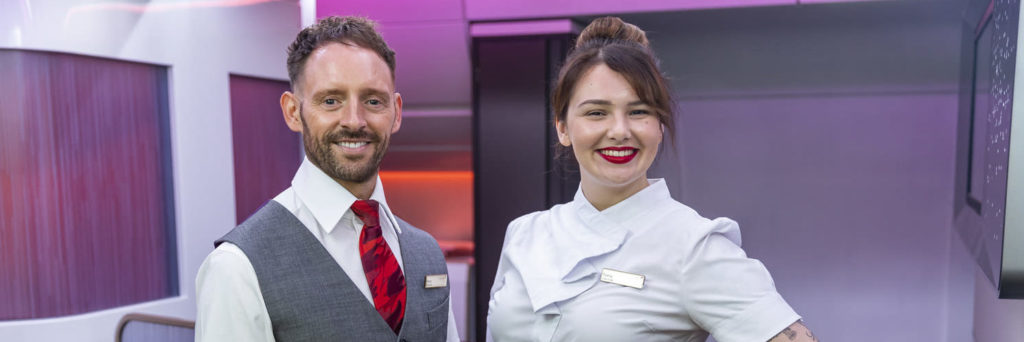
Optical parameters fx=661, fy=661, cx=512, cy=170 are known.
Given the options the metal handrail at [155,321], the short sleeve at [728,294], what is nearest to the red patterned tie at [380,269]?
the short sleeve at [728,294]

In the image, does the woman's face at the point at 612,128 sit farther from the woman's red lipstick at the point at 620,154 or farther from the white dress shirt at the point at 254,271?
the white dress shirt at the point at 254,271

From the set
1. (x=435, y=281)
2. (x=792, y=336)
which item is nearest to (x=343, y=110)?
(x=435, y=281)

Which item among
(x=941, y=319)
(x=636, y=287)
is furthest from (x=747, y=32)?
(x=636, y=287)

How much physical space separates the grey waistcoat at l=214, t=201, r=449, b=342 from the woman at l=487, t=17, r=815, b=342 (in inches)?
12.0

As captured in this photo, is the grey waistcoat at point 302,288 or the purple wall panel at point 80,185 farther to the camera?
the purple wall panel at point 80,185

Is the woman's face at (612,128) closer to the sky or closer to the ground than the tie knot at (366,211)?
closer to the sky

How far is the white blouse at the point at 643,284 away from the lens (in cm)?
126

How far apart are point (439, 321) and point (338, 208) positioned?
0.35m

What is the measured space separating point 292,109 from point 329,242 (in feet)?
0.98

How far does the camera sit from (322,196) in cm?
134

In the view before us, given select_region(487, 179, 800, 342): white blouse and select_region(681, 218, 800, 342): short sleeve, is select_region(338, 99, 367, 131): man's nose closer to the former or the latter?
select_region(487, 179, 800, 342): white blouse

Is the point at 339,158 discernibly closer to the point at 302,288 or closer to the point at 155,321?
the point at 302,288

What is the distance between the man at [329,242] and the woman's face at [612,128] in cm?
41

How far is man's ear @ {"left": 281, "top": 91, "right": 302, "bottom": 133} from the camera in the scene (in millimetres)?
1384
